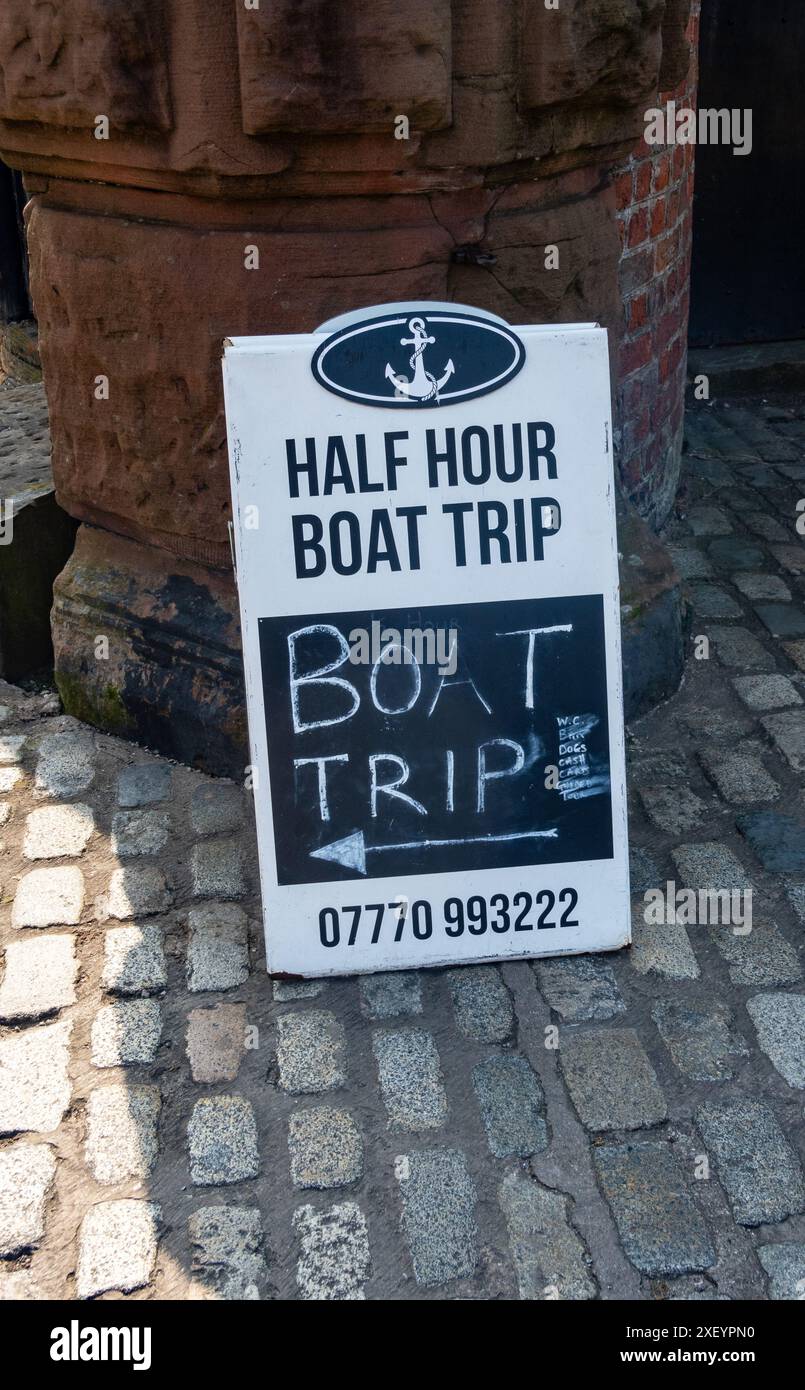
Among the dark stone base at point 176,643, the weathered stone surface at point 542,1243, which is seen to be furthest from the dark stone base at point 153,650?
the weathered stone surface at point 542,1243

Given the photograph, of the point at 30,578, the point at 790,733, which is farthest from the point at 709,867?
the point at 30,578

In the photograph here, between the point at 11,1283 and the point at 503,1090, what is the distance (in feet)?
2.66

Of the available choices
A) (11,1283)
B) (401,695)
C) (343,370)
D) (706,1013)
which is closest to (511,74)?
(343,370)

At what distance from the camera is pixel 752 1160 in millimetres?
2113

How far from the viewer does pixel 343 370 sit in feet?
7.64

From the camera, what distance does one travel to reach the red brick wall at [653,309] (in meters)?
3.63

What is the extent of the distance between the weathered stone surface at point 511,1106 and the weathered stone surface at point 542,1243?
0.07 meters

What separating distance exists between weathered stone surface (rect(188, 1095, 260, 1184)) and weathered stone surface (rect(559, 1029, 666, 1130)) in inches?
20.9

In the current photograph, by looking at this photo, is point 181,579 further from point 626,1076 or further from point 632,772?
point 626,1076

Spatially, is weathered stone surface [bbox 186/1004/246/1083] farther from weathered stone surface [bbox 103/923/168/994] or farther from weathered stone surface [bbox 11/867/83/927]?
weathered stone surface [bbox 11/867/83/927]

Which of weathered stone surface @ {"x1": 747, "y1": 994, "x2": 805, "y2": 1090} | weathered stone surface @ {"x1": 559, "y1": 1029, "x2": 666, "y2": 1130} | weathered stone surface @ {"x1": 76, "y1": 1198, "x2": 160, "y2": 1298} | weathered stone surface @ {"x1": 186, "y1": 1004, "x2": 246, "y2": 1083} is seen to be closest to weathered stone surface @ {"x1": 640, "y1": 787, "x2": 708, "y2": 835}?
weathered stone surface @ {"x1": 747, "y1": 994, "x2": 805, "y2": 1090}

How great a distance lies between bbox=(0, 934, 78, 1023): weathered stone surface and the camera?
2463 mm

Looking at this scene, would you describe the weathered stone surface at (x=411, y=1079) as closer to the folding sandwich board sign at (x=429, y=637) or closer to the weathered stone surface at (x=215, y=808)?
the folding sandwich board sign at (x=429, y=637)

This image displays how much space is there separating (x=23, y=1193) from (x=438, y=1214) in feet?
2.07
